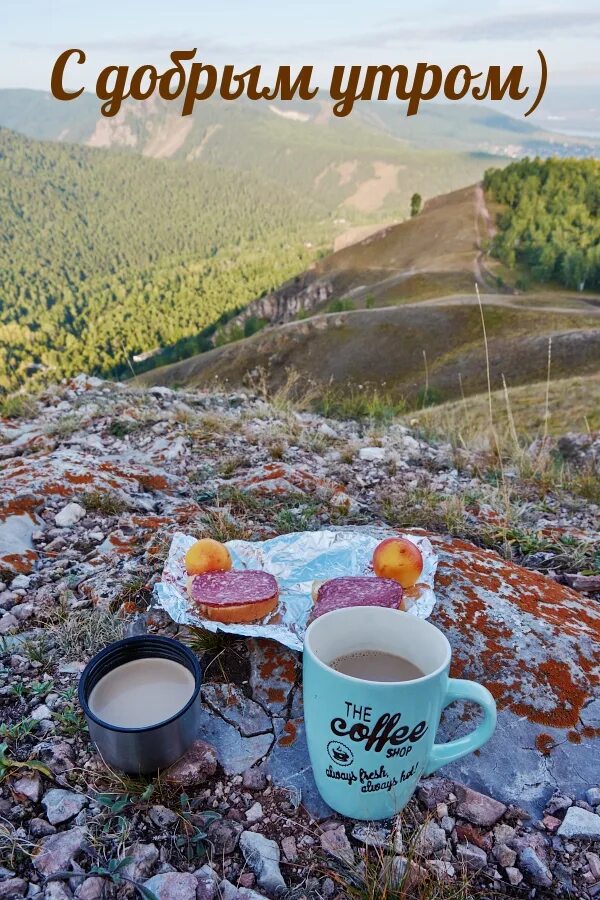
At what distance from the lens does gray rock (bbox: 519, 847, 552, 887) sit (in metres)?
1.35

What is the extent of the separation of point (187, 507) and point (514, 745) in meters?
2.09

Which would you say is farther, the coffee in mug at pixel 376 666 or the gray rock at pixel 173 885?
the coffee in mug at pixel 376 666

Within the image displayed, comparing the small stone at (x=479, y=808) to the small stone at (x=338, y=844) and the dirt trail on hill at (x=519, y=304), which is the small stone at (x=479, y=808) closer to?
the small stone at (x=338, y=844)

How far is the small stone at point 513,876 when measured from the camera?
53.2 inches

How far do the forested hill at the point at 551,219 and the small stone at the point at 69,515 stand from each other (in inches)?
2294

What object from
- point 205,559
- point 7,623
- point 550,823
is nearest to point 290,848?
point 550,823

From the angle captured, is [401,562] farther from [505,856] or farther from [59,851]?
[59,851]

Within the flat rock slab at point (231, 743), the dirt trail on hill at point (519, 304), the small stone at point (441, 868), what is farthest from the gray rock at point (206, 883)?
the dirt trail on hill at point (519, 304)

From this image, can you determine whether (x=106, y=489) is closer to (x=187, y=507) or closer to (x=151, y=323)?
(x=187, y=507)

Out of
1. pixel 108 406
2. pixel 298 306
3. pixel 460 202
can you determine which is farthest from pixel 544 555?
pixel 460 202

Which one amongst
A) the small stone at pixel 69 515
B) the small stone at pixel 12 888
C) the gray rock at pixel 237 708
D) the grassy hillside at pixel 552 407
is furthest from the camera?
the grassy hillside at pixel 552 407

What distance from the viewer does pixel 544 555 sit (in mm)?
2918

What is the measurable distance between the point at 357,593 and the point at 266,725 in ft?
1.63

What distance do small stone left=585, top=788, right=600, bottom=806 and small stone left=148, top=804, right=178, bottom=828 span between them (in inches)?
40.8
